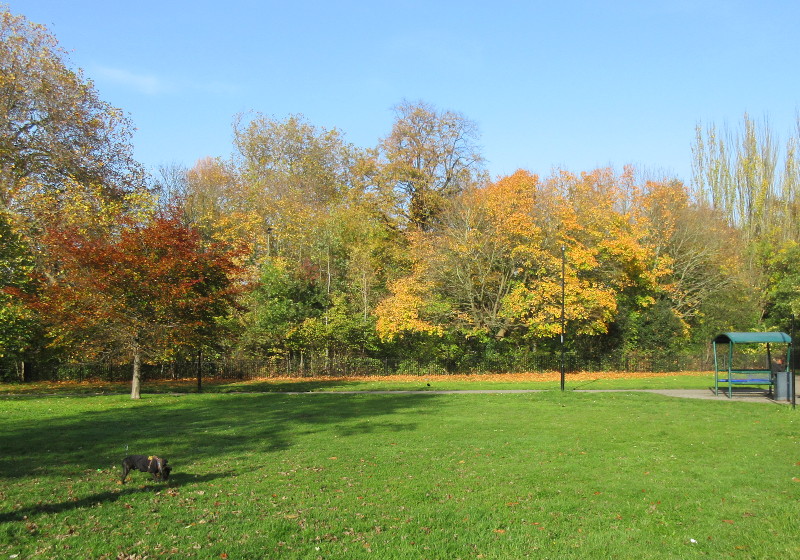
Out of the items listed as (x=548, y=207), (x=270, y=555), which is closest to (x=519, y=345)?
(x=548, y=207)

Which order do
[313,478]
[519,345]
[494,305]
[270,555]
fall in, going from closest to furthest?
[270,555], [313,478], [494,305], [519,345]

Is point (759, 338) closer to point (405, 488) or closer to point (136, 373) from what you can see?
point (405, 488)

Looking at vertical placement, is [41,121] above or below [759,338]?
above

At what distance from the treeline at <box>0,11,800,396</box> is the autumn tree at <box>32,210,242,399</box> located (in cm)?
Result: 8

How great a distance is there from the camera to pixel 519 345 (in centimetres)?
3772

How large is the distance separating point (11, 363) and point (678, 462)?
109 feet

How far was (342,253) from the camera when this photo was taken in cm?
3988

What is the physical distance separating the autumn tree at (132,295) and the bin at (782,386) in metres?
20.2

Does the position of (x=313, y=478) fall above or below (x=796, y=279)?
below

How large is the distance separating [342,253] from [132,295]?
19029 mm

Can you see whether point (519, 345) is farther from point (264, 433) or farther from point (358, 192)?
point (264, 433)

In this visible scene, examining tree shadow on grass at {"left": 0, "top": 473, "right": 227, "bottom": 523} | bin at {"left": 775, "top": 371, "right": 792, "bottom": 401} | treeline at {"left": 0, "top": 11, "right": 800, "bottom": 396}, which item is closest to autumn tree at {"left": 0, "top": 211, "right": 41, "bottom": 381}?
treeline at {"left": 0, "top": 11, "right": 800, "bottom": 396}

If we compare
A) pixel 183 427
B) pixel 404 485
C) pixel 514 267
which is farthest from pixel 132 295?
pixel 514 267

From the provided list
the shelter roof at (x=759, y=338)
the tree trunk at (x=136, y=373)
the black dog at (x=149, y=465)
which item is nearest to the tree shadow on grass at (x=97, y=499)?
the black dog at (x=149, y=465)
